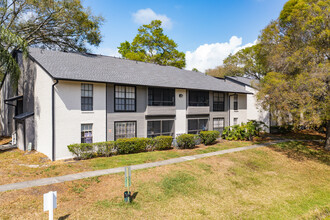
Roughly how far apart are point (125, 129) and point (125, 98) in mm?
2621

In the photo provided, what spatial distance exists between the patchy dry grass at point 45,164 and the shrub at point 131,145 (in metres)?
0.63

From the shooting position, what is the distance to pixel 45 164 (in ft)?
38.6

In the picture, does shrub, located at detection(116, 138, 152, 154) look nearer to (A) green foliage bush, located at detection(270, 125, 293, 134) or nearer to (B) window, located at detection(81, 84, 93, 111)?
(B) window, located at detection(81, 84, 93, 111)

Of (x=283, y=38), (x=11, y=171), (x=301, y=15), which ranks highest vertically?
(x=301, y=15)

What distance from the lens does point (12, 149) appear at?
15.8 m

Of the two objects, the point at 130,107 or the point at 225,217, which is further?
the point at 130,107

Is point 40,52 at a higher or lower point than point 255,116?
higher

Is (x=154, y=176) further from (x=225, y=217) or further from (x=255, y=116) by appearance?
(x=255, y=116)

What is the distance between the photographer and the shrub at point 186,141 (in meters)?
16.7

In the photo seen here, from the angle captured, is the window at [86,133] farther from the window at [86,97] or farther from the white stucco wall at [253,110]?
the white stucco wall at [253,110]

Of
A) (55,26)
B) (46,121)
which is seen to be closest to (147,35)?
(55,26)

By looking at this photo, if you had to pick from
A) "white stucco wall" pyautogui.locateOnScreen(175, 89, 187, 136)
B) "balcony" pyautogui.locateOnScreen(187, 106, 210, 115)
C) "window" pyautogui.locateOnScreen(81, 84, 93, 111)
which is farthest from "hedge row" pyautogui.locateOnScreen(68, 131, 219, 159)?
"window" pyautogui.locateOnScreen(81, 84, 93, 111)

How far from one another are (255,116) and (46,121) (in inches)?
997

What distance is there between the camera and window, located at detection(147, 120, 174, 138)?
17.6 m
